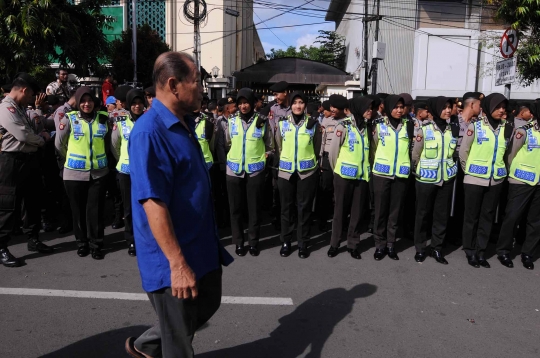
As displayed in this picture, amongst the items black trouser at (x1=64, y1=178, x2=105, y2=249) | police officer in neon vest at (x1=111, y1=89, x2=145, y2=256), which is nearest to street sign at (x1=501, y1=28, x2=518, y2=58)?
police officer in neon vest at (x1=111, y1=89, x2=145, y2=256)

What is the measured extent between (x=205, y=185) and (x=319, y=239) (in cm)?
466

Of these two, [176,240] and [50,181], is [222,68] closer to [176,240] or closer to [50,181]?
[50,181]

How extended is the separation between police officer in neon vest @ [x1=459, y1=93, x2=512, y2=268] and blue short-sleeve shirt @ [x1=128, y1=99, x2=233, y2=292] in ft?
13.9

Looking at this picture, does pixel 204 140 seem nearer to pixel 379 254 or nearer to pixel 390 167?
pixel 390 167

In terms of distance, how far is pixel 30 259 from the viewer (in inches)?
231

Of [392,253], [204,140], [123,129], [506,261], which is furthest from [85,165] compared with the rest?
[506,261]

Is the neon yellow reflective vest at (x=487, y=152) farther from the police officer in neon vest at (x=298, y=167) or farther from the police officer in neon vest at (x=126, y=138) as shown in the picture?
the police officer in neon vest at (x=126, y=138)

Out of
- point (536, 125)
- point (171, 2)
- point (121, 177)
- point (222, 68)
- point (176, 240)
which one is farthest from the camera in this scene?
point (222, 68)

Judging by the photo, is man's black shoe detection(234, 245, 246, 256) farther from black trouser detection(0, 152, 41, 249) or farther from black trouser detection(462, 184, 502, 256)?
black trouser detection(462, 184, 502, 256)

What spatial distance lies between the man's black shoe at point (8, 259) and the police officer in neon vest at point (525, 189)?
18.7ft

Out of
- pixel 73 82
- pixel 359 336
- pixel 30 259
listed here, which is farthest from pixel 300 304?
pixel 73 82

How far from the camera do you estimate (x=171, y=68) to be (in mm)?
2543

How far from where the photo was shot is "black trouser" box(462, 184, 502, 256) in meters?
5.92

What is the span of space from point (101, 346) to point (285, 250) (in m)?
2.91
